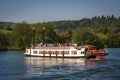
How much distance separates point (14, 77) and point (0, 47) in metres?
133

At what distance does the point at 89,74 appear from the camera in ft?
220

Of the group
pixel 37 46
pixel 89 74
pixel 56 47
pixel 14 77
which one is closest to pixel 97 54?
pixel 56 47

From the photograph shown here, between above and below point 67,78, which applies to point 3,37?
above

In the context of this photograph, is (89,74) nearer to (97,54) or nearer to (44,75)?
(44,75)

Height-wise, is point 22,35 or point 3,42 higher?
point 22,35

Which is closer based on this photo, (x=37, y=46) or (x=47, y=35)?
(x=37, y=46)

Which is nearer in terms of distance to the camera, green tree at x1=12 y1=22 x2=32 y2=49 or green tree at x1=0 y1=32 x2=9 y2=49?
green tree at x1=12 y1=22 x2=32 y2=49

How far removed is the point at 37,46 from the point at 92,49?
19.2 meters

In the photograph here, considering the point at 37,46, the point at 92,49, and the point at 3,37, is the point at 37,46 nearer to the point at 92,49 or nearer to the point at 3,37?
the point at 92,49

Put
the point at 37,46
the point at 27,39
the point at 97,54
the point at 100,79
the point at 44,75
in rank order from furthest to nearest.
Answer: the point at 27,39 < the point at 37,46 < the point at 97,54 < the point at 44,75 < the point at 100,79

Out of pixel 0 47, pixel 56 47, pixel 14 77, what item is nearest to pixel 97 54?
pixel 56 47

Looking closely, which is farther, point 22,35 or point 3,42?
point 3,42

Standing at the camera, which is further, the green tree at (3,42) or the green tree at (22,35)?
the green tree at (3,42)

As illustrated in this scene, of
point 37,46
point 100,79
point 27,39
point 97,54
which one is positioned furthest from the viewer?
point 27,39
